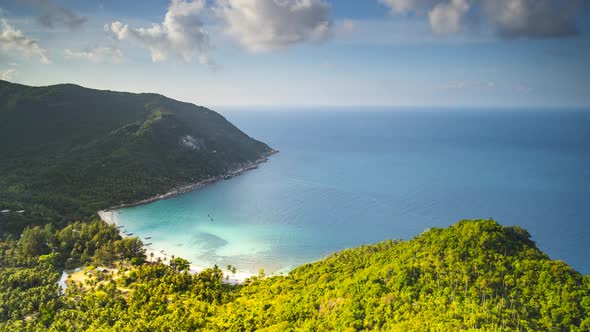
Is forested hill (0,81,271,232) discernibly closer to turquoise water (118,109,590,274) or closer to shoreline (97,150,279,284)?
A: shoreline (97,150,279,284)

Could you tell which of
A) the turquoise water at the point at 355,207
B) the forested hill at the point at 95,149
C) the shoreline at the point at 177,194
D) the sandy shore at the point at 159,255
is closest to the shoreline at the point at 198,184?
→ the shoreline at the point at 177,194

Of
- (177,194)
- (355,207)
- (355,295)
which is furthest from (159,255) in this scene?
(355,207)

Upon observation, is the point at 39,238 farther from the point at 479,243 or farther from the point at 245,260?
the point at 479,243

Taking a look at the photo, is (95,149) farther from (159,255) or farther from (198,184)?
(159,255)

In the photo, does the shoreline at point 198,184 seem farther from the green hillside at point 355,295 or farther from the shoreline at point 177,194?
the green hillside at point 355,295

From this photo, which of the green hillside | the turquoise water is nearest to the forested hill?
the turquoise water
